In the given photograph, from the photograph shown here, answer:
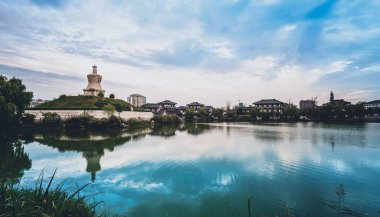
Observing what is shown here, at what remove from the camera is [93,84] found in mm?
66250

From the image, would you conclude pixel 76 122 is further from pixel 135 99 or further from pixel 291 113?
pixel 135 99

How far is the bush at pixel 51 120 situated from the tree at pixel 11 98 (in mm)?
4612

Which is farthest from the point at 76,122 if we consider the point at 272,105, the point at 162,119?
the point at 272,105

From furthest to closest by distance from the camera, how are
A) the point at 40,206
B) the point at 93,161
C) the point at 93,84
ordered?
1. the point at 93,84
2. the point at 93,161
3. the point at 40,206

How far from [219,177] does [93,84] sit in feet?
200

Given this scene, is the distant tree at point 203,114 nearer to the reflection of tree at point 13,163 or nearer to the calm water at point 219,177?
the calm water at point 219,177

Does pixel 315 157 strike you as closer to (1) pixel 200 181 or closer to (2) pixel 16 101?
(1) pixel 200 181

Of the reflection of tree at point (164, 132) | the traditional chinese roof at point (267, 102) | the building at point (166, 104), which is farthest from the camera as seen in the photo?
the building at point (166, 104)

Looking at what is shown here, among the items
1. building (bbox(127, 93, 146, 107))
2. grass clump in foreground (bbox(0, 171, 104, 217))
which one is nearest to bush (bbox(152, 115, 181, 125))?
grass clump in foreground (bbox(0, 171, 104, 217))

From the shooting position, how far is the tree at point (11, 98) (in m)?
34.4

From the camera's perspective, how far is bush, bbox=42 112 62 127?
45469mm

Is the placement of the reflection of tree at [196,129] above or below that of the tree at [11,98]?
below

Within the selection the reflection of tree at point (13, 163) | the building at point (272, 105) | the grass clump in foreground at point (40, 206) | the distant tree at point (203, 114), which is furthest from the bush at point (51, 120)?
the building at point (272, 105)

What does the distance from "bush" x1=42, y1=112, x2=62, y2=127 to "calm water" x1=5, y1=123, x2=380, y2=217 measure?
24061 mm
